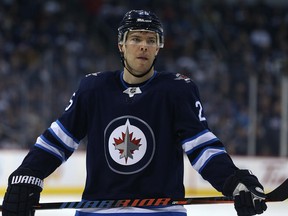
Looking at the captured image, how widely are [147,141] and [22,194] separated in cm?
48

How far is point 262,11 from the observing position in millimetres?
11641

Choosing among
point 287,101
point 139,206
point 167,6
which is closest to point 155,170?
point 139,206

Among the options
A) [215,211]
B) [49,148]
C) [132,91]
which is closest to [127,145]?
[132,91]

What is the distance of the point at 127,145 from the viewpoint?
2.61m

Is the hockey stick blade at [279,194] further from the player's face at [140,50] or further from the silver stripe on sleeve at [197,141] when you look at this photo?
the player's face at [140,50]

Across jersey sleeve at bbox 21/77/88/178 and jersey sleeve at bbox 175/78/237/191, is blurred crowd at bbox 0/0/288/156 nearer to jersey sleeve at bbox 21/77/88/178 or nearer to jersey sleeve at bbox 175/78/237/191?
jersey sleeve at bbox 21/77/88/178

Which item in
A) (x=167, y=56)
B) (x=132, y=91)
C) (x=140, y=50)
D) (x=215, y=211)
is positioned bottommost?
(x=215, y=211)

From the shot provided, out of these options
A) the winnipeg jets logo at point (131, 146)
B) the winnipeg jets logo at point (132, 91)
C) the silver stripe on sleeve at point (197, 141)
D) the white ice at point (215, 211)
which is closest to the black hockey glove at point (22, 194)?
the winnipeg jets logo at point (131, 146)

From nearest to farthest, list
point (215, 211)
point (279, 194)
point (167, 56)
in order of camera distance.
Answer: point (279, 194)
point (215, 211)
point (167, 56)

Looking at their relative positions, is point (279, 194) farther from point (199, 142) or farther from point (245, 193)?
point (199, 142)

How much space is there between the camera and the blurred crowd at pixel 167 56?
8188 mm

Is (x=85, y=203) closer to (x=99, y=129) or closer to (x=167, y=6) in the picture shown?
(x=99, y=129)

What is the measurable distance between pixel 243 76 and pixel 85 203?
593 centimetres

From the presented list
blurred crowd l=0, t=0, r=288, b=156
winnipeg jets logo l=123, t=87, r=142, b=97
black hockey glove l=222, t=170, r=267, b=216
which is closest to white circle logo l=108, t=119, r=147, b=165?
winnipeg jets logo l=123, t=87, r=142, b=97
